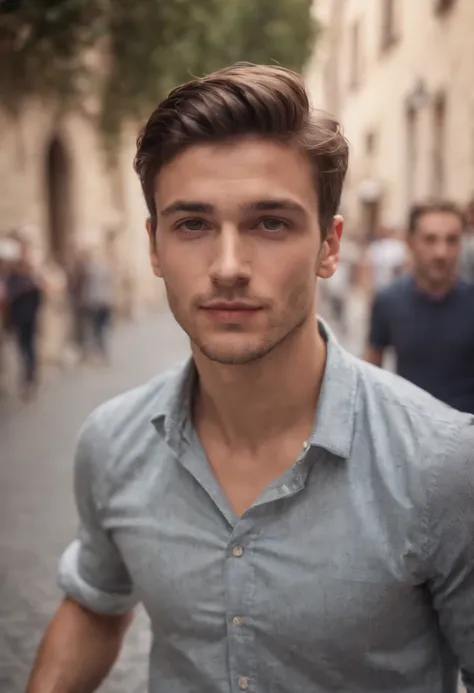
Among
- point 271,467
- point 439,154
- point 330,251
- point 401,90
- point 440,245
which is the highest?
point 401,90

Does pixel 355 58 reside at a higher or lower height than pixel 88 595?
higher

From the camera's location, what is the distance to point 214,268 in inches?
34.7

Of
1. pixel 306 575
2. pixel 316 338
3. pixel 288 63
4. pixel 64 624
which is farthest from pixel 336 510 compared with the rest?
pixel 288 63

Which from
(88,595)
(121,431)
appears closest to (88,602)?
(88,595)

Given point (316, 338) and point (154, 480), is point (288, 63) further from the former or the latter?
point (154, 480)

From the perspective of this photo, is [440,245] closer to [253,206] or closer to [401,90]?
[401,90]

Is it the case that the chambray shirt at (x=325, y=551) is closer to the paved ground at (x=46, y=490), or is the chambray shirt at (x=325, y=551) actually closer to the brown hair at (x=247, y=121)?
the brown hair at (x=247, y=121)

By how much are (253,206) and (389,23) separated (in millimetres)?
1282

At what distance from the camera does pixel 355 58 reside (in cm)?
194

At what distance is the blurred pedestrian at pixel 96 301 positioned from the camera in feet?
10.6

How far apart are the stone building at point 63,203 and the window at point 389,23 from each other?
0.89 metres

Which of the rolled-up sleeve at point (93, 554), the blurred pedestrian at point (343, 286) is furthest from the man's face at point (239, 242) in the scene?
the blurred pedestrian at point (343, 286)

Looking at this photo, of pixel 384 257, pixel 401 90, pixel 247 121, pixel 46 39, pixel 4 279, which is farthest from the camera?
pixel 4 279

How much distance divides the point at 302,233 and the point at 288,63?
821mm
